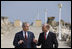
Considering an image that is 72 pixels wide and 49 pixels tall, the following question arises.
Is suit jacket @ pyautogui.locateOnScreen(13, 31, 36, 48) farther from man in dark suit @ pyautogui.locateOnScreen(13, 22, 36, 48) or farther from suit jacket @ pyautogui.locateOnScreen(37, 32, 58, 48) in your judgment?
suit jacket @ pyautogui.locateOnScreen(37, 32, 58, 48)

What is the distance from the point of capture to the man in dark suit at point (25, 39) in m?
8.38

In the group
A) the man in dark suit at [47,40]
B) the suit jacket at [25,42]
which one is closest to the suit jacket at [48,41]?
the man in dark suit at [47,40]

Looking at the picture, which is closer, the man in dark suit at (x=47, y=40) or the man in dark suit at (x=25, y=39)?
the man in dark suit at (x=25, y=39)

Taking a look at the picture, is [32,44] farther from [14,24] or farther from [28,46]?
[14,24]

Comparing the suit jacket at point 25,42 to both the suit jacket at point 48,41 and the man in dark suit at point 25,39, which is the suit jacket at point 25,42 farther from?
the suit jacket at point 48,41

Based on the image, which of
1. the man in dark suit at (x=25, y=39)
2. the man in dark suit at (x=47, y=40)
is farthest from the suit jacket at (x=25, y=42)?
the man in dark suit at (x=47, y=40)

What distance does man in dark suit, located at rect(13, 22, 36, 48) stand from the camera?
27.5ft

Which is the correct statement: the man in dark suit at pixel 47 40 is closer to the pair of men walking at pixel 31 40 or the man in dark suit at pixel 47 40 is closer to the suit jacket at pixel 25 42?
the pair of men walking at pixel 31 40

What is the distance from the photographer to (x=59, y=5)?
3030cm

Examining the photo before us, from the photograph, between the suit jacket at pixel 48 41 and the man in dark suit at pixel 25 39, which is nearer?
the man in dark suit at pixel 25 39

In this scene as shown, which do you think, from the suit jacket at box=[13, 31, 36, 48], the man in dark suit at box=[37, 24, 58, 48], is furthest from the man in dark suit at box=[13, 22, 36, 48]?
the man in dark suit at box=[37, 24, 58, 48]

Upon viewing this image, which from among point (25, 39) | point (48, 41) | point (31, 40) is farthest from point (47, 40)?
point (25, 39)

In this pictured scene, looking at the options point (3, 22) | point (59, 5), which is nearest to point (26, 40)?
point (59, 5)

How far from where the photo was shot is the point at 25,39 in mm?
8469
